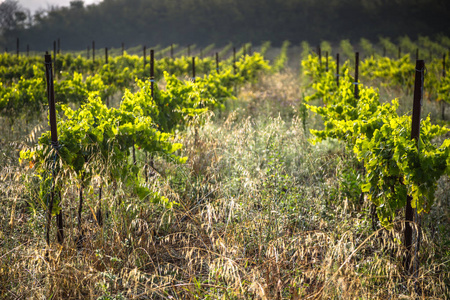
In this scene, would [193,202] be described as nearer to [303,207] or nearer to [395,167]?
[303,207]

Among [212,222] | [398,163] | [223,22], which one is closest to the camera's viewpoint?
[398,163]

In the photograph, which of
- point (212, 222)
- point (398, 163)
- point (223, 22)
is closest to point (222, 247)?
point (212, 222)

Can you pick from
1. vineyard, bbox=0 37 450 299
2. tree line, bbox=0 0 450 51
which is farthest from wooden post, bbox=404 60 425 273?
tree line, bbox=0 0 450 51

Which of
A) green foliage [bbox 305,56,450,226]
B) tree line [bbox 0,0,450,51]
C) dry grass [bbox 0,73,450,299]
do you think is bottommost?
dry grass [bbox 0,73,450,299]

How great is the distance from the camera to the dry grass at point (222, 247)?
2.16 m

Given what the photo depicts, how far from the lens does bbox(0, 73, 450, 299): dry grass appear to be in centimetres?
216

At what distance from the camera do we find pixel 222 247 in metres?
2.45

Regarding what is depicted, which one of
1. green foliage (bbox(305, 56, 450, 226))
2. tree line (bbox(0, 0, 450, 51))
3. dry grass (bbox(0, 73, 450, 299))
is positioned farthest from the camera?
tree line (bbox(0, 0, 450, 51))

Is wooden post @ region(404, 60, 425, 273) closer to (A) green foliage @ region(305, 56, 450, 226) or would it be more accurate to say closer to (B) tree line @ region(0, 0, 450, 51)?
(A) green foliage @ region(305, 56, 450, 226)

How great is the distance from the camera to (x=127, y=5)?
58.6 metres

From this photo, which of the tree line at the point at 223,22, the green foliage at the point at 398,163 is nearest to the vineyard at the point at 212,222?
the green foliage at the point at 398,163

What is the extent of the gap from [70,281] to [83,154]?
3.04ft

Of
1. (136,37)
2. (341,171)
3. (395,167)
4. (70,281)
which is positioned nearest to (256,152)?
(341,171)

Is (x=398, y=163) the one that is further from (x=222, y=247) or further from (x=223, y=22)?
(x=223, y=22)
